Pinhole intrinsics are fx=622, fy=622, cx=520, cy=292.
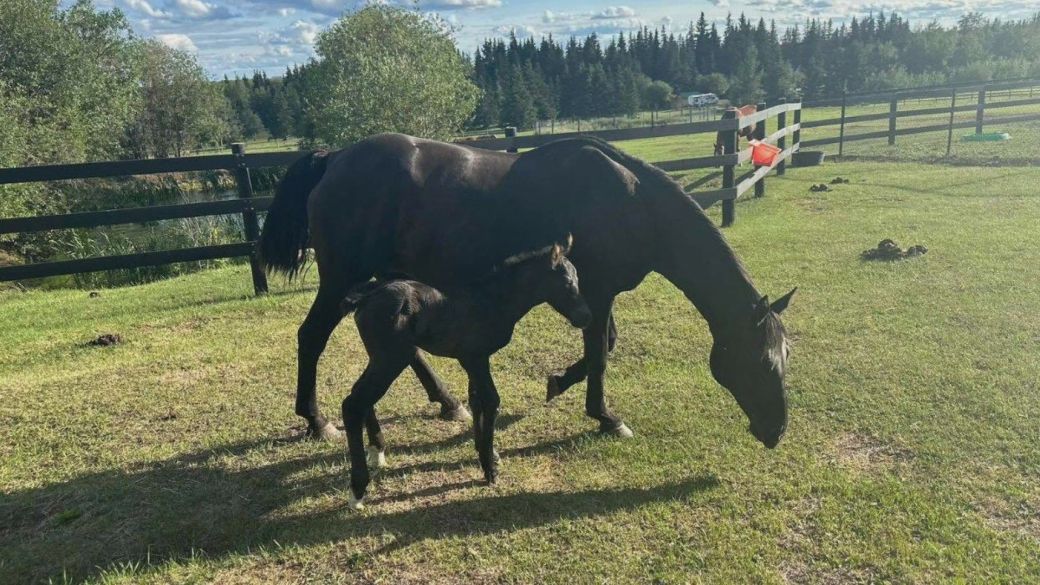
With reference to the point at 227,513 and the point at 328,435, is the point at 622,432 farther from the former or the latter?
the point at 227,513

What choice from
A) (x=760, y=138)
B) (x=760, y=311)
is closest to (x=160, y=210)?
(x=760, y=311)

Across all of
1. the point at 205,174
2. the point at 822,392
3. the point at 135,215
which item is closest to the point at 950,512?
the point at 822,392

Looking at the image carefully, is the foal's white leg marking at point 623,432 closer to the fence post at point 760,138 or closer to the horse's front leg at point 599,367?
the horse's front leg at point 599,367

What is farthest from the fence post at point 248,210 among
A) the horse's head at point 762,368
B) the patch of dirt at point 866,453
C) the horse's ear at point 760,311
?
the patch of dirt at point 866,453

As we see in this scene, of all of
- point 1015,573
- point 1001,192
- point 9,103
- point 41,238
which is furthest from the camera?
point 9,103

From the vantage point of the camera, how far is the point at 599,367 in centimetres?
411

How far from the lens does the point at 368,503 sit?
3.41 metres

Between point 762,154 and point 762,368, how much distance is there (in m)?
8.98

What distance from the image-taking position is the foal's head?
322cm

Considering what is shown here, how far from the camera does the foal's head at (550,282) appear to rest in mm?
3223

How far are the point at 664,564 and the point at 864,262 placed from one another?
5908 mm

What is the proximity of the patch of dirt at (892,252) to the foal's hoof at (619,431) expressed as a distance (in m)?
5.04

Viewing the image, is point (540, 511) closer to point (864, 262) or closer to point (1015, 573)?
point (1015, 573)

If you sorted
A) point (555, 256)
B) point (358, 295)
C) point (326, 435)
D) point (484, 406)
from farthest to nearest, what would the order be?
point (326, 435) < point (484, 406) < point (555, 256) < point (358, 295)
